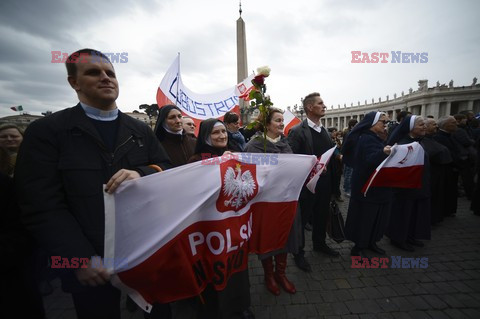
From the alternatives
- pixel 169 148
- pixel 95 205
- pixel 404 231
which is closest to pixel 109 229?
pixel 95 205

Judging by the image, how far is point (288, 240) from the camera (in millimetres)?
2848

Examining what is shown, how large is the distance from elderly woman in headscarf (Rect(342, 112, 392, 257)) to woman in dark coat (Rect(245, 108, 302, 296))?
1.34m

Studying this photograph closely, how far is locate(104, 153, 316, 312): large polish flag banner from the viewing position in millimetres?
1448

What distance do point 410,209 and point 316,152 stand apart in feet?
6.98

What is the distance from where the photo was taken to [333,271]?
3.26 meters

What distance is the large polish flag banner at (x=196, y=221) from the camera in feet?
4.75

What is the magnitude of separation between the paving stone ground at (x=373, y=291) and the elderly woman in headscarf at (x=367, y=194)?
18.5 inches

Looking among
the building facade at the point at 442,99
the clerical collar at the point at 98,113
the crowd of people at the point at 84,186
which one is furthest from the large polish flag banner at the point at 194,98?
the building facade at the point at 442,99

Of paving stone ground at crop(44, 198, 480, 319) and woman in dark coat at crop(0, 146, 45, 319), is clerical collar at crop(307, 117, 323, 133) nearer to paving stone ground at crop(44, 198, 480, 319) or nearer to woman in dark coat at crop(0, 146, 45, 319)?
paving stone ground at crop(44, 198, 480, 319)

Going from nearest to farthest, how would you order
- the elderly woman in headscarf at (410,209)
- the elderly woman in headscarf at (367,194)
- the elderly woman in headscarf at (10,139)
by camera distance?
the elderly woman in headscarf at (10,139) < the elderly woman in headscarf at (367,194) < the elderly woman in headscarf at (410,209)

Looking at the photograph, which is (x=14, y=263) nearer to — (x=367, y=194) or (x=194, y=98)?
(x=367, y=194)

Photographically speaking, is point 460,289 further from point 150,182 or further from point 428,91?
point 428,91

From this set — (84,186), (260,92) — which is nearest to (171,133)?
(260,92)

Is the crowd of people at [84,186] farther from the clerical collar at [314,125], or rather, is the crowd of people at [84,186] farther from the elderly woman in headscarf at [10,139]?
the clerical collar at [314,125]
